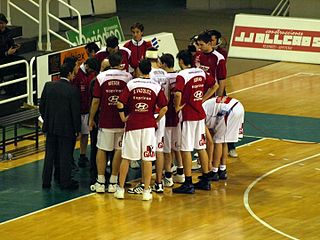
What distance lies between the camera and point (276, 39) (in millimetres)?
28297

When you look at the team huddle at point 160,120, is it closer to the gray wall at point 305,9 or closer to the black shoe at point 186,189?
the black shoe at point 186,189

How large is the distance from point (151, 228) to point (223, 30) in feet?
62.0

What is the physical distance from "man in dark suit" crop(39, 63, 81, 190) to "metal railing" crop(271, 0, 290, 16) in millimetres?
16408

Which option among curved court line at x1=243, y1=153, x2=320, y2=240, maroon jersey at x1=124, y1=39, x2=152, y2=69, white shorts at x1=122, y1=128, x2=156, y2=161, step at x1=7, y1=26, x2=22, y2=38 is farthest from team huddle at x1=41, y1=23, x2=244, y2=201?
step at x1=7, y1=26, x2=22, y2=38

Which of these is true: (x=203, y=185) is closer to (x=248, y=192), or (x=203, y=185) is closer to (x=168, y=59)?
(x=248, y=192)

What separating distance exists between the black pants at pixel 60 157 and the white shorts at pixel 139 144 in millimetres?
1096

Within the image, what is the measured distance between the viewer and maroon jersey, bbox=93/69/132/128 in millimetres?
16250

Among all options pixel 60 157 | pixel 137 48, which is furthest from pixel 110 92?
pixel 137 48

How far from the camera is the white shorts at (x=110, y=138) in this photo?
1642 cm

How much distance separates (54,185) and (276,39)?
12.5 metres

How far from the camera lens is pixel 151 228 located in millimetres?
14922

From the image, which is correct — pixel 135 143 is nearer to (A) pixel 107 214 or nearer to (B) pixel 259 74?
(A) pixel 107 214

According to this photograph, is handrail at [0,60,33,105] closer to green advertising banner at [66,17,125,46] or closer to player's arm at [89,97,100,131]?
player's arm at [89,97,100,131]

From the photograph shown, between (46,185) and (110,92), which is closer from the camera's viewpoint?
(110,92)
